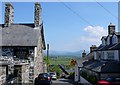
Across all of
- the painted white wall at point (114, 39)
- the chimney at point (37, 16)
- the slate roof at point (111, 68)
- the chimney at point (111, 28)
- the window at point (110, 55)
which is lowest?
the slate roof at point (111, 68)

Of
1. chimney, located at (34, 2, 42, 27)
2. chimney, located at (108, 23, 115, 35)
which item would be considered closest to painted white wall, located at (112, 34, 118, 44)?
Result: chimney, located at (108, 23, 115, 35)

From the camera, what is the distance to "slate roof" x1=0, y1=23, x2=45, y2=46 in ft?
105

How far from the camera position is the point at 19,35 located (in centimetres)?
3350

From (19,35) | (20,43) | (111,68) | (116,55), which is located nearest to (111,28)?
(116,55)

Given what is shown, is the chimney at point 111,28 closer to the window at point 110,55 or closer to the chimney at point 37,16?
the window at point 110,55

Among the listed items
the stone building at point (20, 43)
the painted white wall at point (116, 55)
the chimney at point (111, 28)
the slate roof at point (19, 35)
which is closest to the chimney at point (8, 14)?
the stone building at point (20, 43)

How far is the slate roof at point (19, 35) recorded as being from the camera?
3195 centimetres

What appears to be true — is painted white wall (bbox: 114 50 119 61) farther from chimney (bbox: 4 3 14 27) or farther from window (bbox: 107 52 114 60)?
chimney (bbox: 4 3 14 27)

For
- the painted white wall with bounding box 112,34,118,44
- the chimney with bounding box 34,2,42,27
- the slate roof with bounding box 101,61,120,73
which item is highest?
the chimney with bounding box 34,2,42,27

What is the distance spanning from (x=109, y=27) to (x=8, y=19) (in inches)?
566

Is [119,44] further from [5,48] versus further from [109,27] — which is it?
[5,48]

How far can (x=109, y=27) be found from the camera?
39.4 m

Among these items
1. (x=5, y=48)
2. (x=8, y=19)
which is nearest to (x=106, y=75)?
(x=5, y=48)

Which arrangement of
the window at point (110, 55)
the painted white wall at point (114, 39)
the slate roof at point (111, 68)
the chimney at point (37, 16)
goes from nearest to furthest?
1. the slate roof at point (111, 68)
2. the painted white wall at point (114, 39)
3. the window at point (110, 55)
4. the chimney at point (37, 16)
